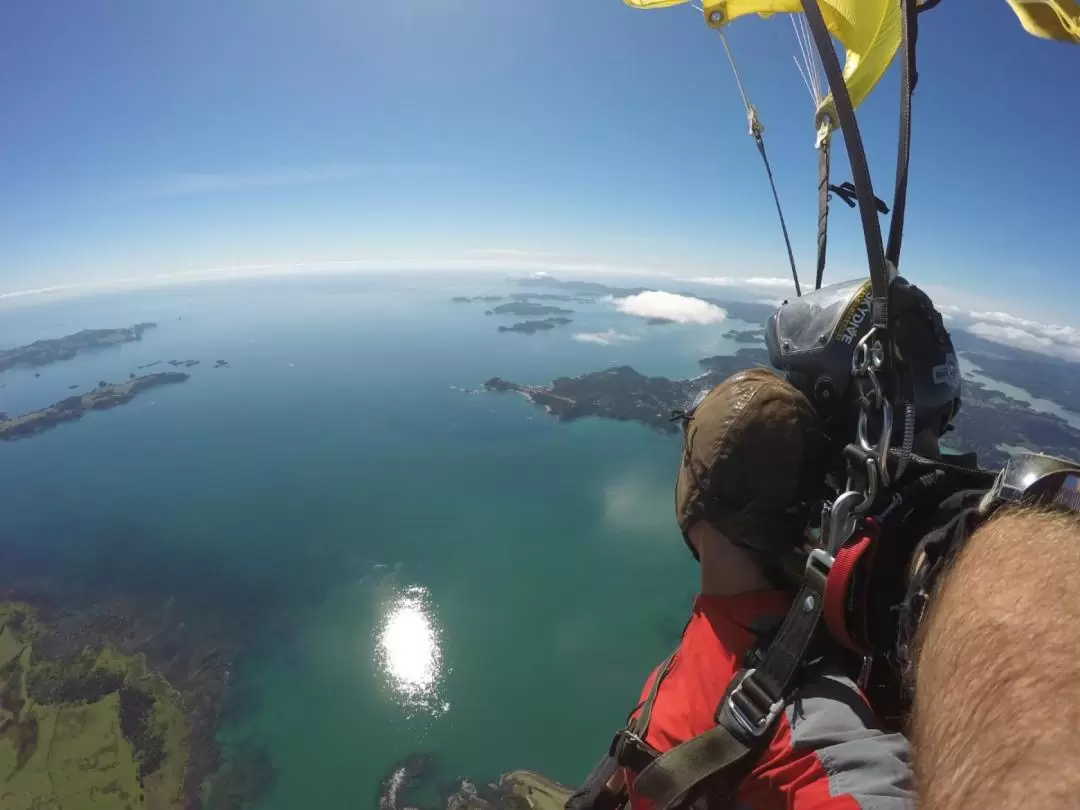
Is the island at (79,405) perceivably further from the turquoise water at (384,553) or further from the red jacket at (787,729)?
the red jacket at (787,729)

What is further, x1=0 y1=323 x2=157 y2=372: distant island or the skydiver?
x1=0 y1=323 x2=157 y2=372: distant island

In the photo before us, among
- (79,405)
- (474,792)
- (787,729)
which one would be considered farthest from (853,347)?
(79,405)

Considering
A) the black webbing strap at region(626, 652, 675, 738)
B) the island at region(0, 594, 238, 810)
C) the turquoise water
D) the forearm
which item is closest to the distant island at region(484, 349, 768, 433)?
the turquoise water

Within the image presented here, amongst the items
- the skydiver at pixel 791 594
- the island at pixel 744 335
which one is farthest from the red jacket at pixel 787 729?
the island at pixel 744 335

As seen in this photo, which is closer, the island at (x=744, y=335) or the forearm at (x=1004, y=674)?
the forearm at (x=1004, y=674)

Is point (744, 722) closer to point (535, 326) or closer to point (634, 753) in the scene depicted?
point (634, 753)

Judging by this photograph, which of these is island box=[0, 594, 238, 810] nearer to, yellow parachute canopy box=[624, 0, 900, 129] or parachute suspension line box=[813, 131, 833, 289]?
parachute suspension line box=[813, 131, 833, 289]
